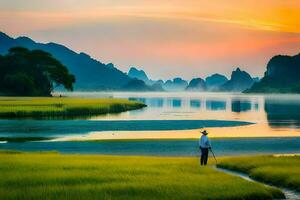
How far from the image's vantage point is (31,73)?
18050 cm

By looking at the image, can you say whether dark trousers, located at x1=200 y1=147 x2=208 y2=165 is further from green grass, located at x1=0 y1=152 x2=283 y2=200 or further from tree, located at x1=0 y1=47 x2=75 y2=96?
tree, located at x1=0 y1=47 x2=75 y2=96

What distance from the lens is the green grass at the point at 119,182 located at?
70.1ft

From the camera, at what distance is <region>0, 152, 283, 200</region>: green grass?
70.1 feet

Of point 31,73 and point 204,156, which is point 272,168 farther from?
point 31,73

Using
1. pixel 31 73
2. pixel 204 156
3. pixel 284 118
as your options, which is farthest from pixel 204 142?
pixel 31 73

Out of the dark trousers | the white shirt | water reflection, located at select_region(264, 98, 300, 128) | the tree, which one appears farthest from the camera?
the tree

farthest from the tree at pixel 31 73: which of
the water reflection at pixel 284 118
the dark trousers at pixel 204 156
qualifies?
the dark trousers at pixel 204 156

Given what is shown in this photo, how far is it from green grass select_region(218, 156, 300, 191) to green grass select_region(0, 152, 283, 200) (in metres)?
2.02

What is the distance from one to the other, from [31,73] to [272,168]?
160 meters

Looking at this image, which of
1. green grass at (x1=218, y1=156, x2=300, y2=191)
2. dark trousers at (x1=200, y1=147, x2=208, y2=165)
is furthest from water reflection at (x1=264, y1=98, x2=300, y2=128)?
dark trousers at (x1=200, y1=147, x2=208, y2=165)

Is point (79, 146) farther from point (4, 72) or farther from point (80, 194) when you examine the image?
point (4, 72)

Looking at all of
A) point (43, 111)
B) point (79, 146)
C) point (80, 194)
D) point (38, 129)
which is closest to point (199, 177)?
point (80, 194)

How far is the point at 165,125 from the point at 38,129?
2043 cm

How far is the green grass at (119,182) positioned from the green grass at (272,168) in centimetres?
202
